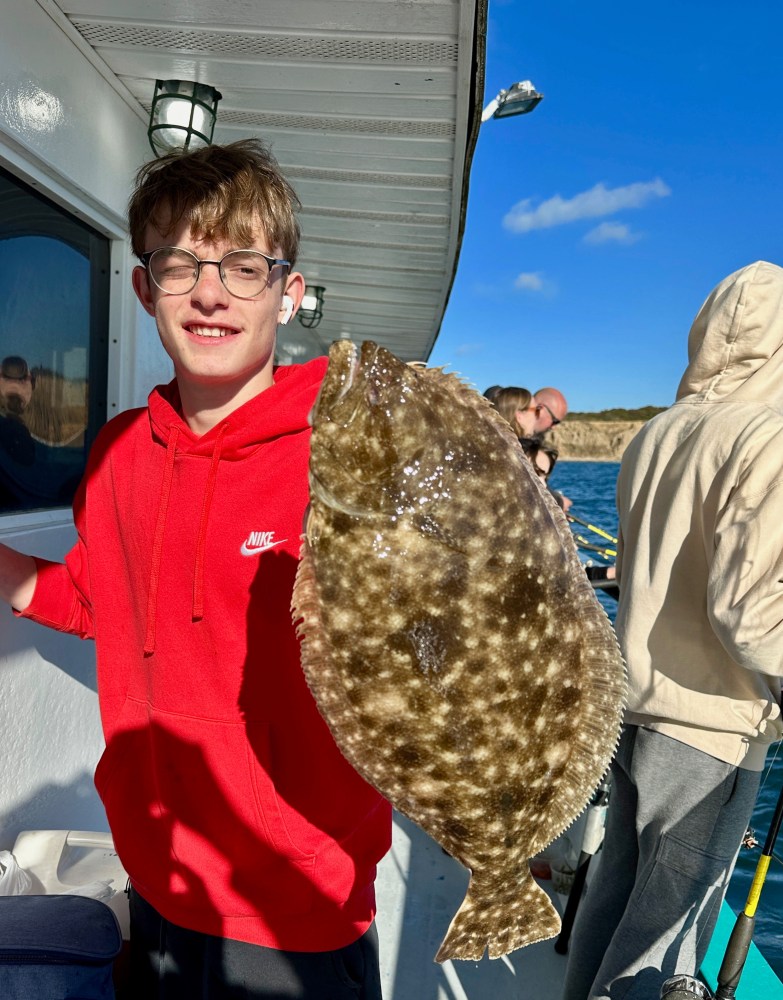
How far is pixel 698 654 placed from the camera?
2.53 m

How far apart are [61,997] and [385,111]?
12.1 feet

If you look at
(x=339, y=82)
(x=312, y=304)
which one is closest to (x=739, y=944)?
(x=339, y=82)

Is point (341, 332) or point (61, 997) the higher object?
point (341, 332)

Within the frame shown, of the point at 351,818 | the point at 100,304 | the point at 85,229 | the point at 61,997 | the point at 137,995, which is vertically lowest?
the point at 137,995

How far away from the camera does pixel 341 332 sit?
932 cm

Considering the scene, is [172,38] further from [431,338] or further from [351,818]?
[431,338]

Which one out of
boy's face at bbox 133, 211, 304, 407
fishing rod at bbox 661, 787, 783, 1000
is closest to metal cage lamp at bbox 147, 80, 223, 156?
boy's face at bbox 133, 211, 304, 407

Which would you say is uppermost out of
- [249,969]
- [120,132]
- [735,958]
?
[120,132]

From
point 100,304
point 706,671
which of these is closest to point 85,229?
point 100,304

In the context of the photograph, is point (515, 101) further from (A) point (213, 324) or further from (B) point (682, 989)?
(B) point (682, 989)

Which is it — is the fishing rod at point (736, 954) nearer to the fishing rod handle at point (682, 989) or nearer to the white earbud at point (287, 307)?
the fishing rod handle at point (682, 989)

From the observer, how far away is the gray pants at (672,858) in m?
2.45

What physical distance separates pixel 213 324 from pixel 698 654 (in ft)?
6.55

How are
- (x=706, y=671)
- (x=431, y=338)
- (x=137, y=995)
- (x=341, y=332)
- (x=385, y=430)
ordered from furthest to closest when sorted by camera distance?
1. (x=341, y=332)
2. (x=431, y=338)
3. (x=706, y=671)
4. (x=137, y=995)
5. (x=385, y=430)
